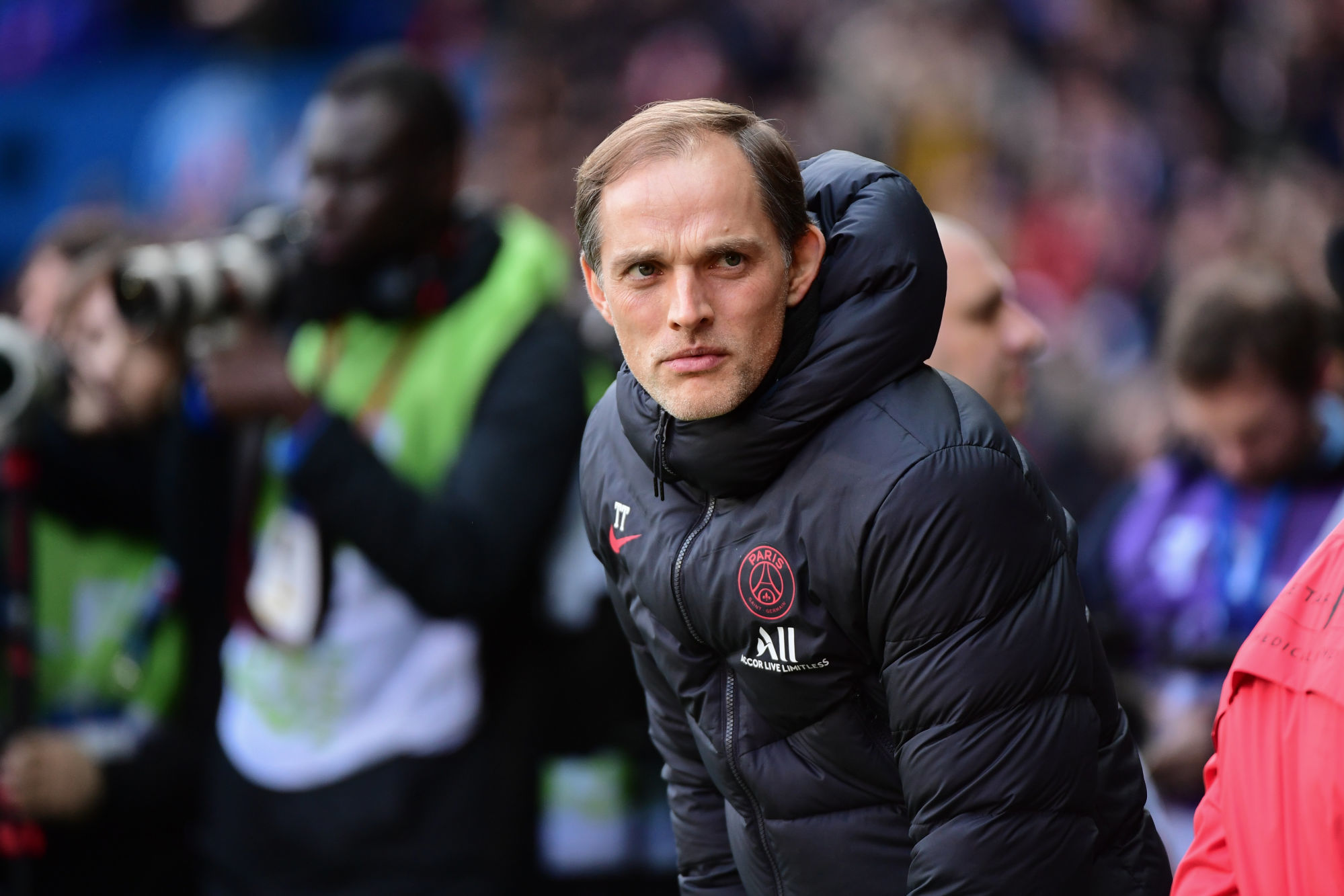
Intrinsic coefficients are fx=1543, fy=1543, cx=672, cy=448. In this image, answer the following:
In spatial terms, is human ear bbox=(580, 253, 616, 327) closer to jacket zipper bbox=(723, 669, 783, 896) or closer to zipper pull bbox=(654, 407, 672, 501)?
zipper pull bbox=(654, 407, 672, 501)

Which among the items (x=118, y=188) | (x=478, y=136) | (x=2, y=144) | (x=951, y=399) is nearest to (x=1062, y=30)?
(x=478, y=136)

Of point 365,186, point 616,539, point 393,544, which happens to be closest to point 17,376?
point 365,186

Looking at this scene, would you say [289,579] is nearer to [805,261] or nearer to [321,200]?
[321,200]

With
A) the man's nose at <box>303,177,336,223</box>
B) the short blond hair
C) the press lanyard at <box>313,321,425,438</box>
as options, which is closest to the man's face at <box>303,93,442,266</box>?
the man's nose at <box>303,177,336,223</box>

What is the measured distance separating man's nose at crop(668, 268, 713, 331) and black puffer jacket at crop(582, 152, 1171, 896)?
0.37 ft

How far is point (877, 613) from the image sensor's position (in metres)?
1.72

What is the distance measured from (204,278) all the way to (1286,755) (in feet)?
6.96

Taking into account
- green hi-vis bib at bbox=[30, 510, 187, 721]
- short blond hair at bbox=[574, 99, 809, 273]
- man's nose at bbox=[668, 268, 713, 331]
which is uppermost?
short blond hair at bbox=[574, 99, 809, 273]

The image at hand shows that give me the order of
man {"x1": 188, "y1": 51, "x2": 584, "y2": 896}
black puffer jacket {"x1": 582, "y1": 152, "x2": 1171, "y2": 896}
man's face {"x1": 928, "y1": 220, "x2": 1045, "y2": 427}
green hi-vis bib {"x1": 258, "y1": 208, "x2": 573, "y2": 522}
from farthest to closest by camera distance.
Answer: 1. green hi-vis bib {"x1": 258, "y1": 208, "x2": 573, "y2": 522}
2. man {"x1": 188, "y1": 51, "x2": 584, "y2": 896}
3. man's face {"x1": 928, "y1": 220, "x2": 1045, "y2": 427}
4. black puffer jacket {"x1": 582, "y1": 152, "x2": 1171, "y2": 896}

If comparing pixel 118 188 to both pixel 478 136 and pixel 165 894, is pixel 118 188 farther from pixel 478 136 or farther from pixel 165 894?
pixel 165 894

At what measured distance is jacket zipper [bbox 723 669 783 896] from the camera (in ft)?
6.25

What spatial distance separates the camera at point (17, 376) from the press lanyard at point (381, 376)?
1.91 feet

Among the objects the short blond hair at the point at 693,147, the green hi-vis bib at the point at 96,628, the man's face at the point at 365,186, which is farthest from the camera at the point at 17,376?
the short blond hair at the point at 693,147

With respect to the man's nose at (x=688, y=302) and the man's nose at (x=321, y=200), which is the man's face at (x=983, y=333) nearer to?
the man's nose at (x=688, y=302)
